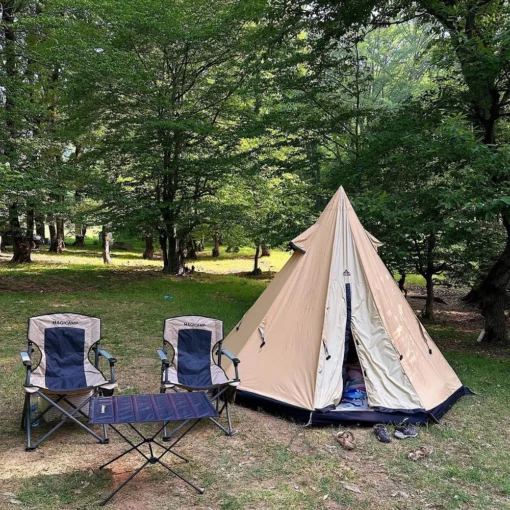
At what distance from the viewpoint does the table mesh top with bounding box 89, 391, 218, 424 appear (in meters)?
2.98

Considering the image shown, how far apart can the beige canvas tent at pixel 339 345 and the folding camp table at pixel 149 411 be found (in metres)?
1.22

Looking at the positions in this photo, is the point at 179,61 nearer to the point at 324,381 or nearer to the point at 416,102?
the point at 416,102

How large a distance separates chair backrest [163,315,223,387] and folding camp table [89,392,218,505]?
3.10 feet

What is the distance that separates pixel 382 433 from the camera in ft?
13.1

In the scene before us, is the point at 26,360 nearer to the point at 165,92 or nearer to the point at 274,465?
the point at 274,465

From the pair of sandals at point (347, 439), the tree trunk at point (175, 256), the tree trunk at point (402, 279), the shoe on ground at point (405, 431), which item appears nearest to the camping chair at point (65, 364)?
Result: the pair of sandals at point (347, 439)

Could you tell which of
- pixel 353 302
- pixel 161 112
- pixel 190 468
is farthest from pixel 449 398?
pixel 161 112

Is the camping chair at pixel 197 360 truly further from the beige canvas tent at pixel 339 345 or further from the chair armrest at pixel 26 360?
the chair armrest at pixel 26 360

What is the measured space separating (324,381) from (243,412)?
0.89 m

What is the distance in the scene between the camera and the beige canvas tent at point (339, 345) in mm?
4316

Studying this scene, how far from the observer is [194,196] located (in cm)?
1406

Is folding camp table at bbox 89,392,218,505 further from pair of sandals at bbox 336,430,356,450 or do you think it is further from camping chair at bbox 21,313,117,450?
pair of sandals at bbox 336,430,356,450

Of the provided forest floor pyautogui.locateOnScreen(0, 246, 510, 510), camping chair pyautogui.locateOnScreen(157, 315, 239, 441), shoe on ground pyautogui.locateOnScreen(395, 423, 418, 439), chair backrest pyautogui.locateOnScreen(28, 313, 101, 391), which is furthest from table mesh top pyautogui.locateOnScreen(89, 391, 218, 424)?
shoe on ground pyautogui.locateOnScreen(395, 423, 418, 439)

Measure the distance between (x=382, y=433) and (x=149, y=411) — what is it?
2141 millimetres
